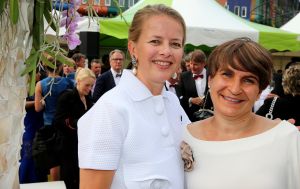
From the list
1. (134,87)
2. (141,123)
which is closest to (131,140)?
(141,123)

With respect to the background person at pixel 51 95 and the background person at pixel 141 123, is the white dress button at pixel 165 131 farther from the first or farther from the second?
the background person at pixel 51 95

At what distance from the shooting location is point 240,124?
159 centimetres

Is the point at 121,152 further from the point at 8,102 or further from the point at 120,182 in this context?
the point at 8,102

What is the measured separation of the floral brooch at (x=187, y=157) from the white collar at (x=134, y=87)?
0.24 metres

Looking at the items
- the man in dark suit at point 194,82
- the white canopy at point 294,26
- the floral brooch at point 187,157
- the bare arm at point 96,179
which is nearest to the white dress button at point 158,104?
the floral brooch at point 187,157

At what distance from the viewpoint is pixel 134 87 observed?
4.91 ft

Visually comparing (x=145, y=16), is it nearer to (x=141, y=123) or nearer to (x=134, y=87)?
(x=134, y=87)

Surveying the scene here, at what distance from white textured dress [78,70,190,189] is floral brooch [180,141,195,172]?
1.2 inches

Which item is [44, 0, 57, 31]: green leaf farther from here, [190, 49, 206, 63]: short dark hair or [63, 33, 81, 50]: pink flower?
[190, 49, 206, 63]: short dark hair

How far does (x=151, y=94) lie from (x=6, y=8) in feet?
1.94

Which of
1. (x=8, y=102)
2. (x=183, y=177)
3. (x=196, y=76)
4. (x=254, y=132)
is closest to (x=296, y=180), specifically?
(x=254, y=132)

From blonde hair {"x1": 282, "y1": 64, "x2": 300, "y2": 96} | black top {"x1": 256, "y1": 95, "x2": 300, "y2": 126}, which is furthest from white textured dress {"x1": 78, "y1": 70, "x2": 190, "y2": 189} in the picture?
blonde hair {"x1": 282, "y1": 64, "x2": 300, "y2": 96}

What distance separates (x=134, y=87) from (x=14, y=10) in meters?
0.52

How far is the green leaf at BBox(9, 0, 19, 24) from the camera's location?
112cm
